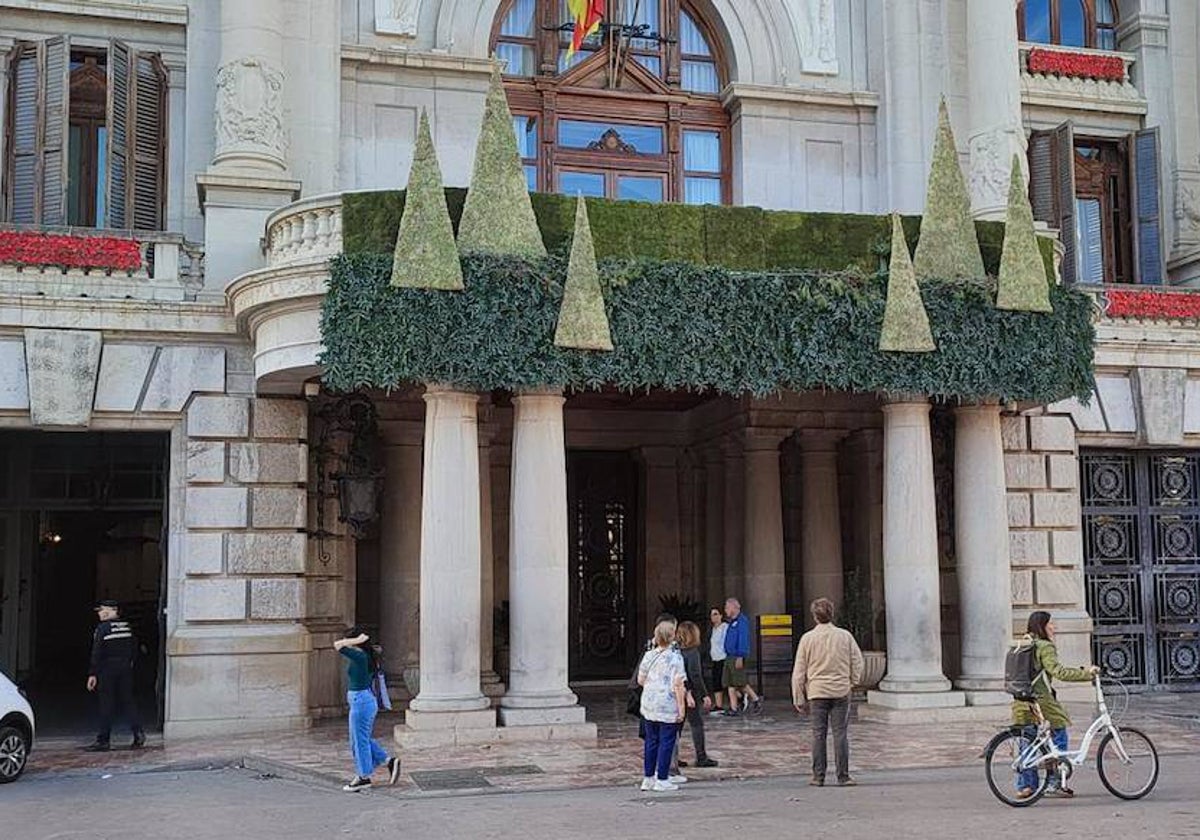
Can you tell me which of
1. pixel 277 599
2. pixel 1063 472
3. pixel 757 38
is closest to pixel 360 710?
pixel 277 599

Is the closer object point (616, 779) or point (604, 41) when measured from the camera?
point (616, 779)

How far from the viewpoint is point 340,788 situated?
47.3 ft

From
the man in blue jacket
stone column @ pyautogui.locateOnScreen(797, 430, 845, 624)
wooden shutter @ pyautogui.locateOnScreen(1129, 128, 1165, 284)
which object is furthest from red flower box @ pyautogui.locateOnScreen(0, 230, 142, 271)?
wooden shutter @ pyautogui.locateOnScreen(1129, 128, 1165, 284)

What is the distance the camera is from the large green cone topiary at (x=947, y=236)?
63.4 feet

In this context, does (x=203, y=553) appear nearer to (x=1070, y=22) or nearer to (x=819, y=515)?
(x=819, y=515)

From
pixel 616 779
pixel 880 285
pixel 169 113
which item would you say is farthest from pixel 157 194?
pixel 616 779

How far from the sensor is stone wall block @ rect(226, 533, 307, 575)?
20.0 meters

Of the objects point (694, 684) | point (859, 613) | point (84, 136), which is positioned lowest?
point (694, 684)

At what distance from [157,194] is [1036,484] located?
1412cm

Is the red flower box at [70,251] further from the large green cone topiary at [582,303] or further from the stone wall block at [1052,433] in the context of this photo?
the stone wall block at [1052,433]

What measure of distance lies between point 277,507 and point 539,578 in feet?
14.8

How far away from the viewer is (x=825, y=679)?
13.9 metres

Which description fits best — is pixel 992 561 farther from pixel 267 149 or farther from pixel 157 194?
pixel 157 194

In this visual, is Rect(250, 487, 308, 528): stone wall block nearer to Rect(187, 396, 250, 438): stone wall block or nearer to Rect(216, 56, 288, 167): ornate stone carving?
Rect(187, 396, 250, 438): stone wall block
